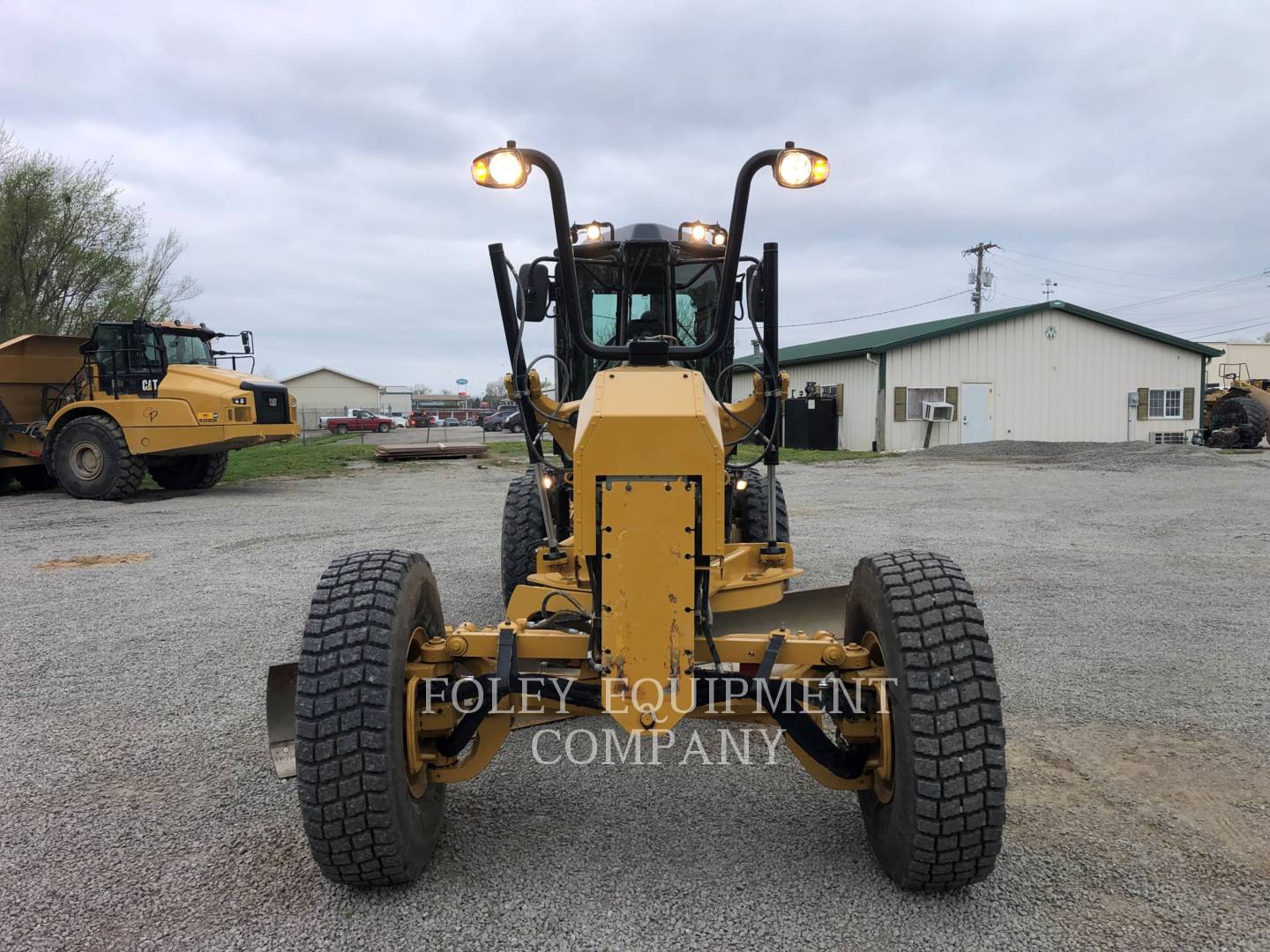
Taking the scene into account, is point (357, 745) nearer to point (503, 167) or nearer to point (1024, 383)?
point (503, 167)

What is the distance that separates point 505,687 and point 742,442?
1.82m

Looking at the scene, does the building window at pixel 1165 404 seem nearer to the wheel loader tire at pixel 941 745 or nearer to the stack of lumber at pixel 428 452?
the stack of lumber at pixel 428 452

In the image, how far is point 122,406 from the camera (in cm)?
1323

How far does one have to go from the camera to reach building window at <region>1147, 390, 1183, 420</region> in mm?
24734

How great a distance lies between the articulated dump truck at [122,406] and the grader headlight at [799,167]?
1241cm

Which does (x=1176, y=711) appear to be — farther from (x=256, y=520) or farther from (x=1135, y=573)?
(x=256, y=520)

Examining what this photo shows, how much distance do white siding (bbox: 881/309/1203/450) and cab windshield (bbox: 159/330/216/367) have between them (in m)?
16.6

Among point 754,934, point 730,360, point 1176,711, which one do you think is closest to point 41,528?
point 730,360

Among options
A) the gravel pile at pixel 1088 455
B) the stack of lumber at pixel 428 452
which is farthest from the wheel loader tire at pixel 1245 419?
the stack of lumber at pixel 428 452

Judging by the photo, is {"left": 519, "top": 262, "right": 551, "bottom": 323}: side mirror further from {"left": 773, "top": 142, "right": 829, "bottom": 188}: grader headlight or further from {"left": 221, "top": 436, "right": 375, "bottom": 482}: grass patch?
{"left": 221, "top": 436, "right": 375, "bottom": 482}: grass patch

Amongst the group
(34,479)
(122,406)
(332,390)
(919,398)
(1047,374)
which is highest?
(332,390)

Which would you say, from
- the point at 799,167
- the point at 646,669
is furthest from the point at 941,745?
the point at 799,167

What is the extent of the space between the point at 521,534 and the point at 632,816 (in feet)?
8.59

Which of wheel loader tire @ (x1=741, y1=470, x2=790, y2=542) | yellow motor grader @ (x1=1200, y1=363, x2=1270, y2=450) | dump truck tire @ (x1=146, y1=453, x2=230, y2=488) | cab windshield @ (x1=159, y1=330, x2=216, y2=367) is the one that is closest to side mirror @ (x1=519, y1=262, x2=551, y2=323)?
wheel loader tire @ (x1=741, y1=470, x2=790, y2=542)
